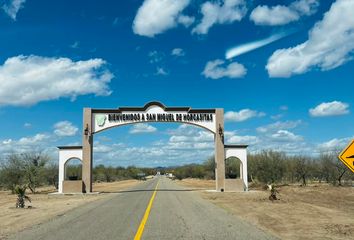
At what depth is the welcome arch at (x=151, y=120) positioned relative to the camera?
40281 mm

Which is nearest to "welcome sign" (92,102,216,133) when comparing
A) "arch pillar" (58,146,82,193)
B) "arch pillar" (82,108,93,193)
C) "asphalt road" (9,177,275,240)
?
"arch pillar" (82,108,93,193)

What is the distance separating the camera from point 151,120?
42.3m

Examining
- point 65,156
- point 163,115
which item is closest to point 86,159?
point 65,156

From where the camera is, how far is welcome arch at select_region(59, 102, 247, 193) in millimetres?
40281

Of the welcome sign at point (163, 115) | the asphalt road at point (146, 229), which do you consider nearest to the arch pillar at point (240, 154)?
the welcome sign at point (163, 115)

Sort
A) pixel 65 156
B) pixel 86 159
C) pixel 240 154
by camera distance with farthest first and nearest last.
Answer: pixel 240 154 → pixel 65 156 → pixel 86 159

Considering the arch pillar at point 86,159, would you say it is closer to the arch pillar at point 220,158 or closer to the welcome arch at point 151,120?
the welcome arch at point 151,120

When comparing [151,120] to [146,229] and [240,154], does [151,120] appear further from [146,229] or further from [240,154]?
[146,229]

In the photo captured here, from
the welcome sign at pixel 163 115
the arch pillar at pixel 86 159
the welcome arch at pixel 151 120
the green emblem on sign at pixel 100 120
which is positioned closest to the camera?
the arch pillar at pixel 86 159

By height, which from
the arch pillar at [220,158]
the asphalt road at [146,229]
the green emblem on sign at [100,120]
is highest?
the green emblem on sign at [100,120]

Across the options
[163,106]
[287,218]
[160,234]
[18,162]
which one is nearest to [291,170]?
[163,106]

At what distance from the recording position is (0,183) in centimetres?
5025

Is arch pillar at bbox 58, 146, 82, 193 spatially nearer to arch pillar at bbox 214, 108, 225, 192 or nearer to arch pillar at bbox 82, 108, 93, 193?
arch pillar at bbox 82, 108, 93, 193

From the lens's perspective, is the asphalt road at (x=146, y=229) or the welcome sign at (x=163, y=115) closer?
the asphalt road at (x=146, y=229)
